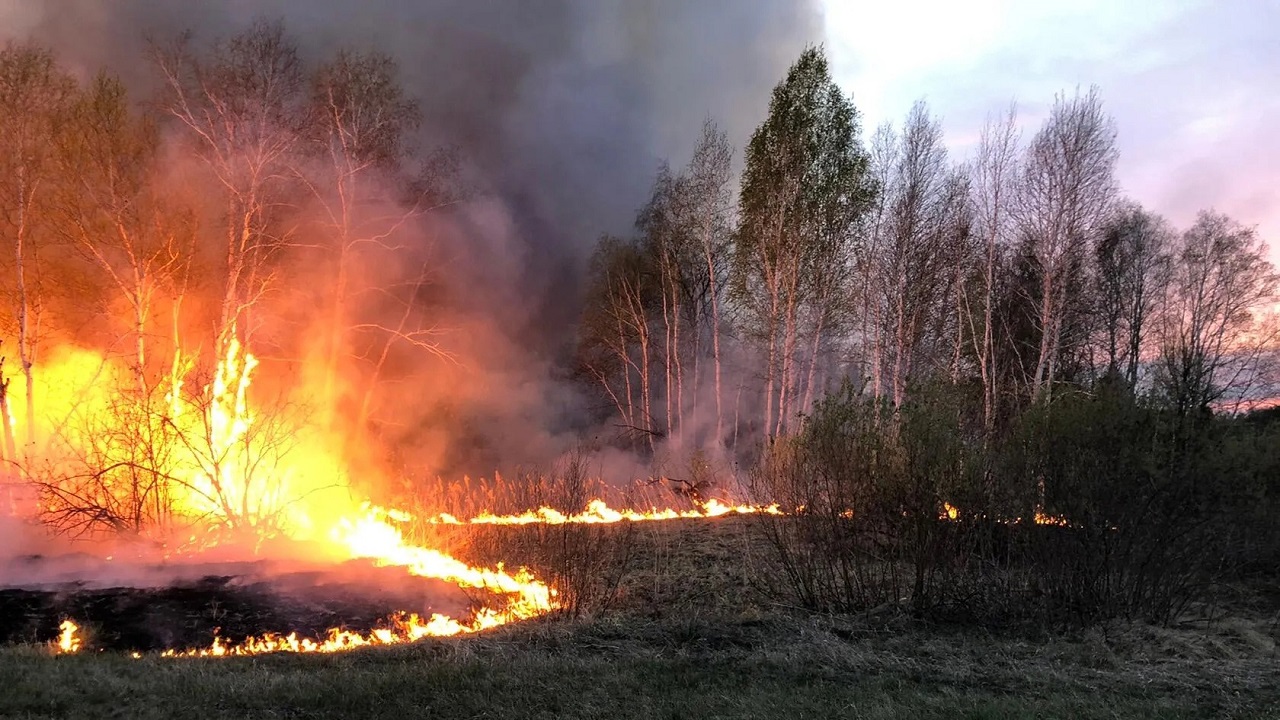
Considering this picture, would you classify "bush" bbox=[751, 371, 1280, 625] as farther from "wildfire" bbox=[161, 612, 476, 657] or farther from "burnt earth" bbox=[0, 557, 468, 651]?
"burnt earth" bbox=[0, 557, 468, 651]

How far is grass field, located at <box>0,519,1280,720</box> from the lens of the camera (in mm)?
5035

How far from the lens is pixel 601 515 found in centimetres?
1360

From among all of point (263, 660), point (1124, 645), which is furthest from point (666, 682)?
point (1124, 645)

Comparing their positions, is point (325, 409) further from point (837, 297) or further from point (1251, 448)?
point (1251, 448)

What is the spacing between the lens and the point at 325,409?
17.6 metres

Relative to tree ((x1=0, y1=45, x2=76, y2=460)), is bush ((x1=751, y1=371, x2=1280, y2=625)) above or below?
below

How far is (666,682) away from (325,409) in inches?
591

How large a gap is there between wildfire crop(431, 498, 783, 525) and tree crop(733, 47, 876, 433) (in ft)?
15.5

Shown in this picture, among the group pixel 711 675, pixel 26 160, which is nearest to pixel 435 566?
pixel 711 675

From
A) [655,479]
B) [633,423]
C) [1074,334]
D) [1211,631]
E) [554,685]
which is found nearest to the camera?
[554,685]

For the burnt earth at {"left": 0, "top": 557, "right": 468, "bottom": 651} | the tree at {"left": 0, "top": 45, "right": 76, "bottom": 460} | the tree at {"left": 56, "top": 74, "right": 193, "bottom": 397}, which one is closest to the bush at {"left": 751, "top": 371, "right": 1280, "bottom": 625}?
the burnt earth at {"left": 0, "top": 557, "right": 468, "bottom": 651}

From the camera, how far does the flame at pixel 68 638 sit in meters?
7.20

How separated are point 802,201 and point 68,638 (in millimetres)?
19522

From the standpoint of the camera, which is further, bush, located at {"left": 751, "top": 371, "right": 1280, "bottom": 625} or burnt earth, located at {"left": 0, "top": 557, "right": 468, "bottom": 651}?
burnt earth, located at {"left": 0, "top": 557, "right": 468, "bottom": 651}
